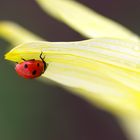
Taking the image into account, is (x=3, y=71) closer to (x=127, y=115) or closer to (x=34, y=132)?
(x=34, y=132)

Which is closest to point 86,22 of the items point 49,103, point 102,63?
point 102,63

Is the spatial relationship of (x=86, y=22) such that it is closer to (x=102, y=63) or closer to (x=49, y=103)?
(x=102, y=63)

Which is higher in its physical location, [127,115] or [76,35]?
[76,35]

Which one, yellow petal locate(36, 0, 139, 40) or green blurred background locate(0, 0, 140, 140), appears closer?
yellow petal locate(36, 0, 139, 40)

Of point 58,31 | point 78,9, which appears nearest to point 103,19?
point 78,9

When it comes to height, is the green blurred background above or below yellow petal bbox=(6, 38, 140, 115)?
above
